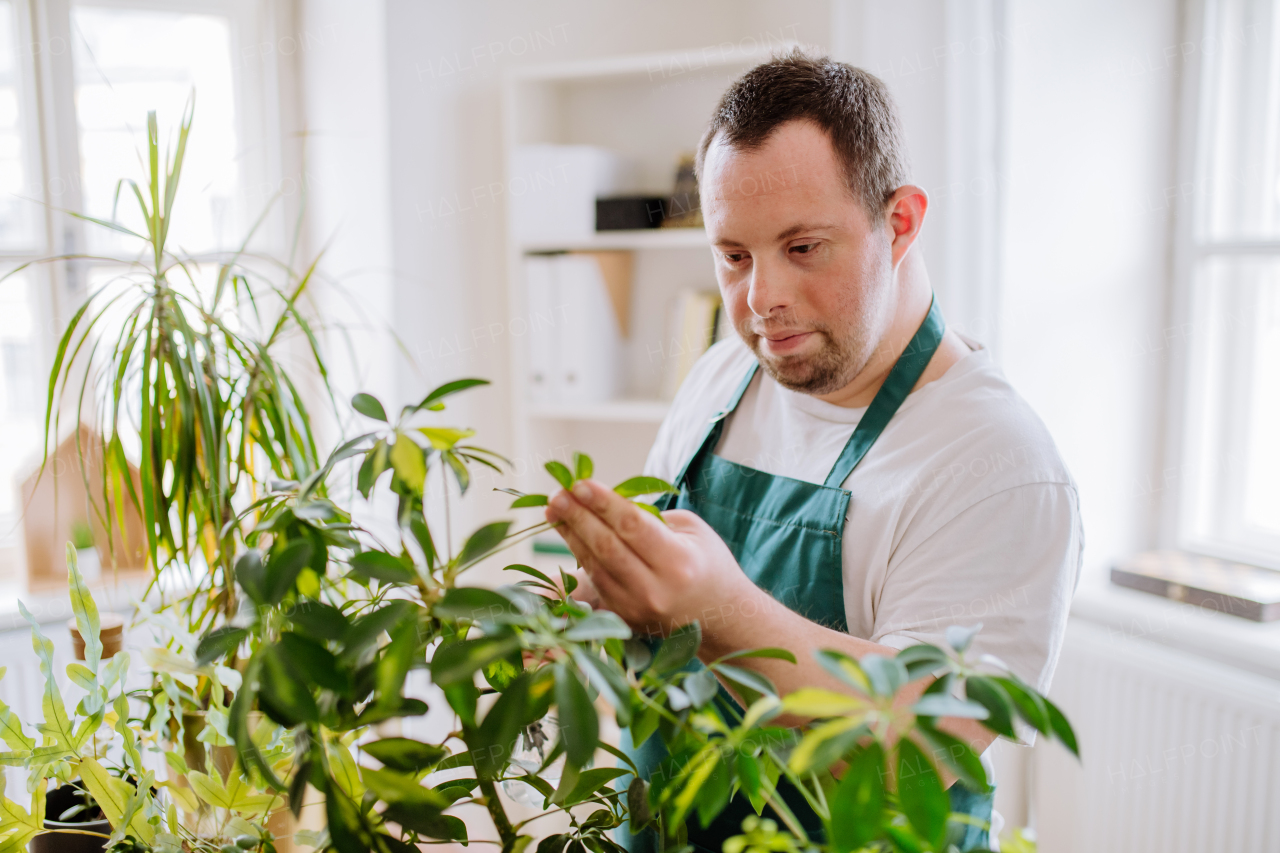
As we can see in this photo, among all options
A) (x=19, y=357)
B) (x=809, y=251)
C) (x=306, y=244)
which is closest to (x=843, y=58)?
(x=809, y=251)

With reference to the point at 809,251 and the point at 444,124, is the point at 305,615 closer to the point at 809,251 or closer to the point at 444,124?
the point at 809,251

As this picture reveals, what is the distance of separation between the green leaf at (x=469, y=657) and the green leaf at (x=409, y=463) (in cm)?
11

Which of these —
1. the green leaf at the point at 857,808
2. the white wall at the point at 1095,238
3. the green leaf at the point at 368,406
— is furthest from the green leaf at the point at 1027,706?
the white wall at the point at 1095,238

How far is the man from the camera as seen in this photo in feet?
3.14

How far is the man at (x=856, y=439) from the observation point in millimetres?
957

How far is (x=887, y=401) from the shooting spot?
3.79 feet

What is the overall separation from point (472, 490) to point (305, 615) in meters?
2.13

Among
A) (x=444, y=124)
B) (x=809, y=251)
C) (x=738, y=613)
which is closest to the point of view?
(x=738, y=613)

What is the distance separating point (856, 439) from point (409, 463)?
700mm

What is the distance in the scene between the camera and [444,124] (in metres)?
2.44

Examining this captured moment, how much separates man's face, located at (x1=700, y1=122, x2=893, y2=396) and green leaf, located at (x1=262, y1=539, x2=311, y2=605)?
67cm

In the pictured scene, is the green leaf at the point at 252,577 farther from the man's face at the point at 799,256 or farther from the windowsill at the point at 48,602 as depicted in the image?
the windowsill at the point at 48,602

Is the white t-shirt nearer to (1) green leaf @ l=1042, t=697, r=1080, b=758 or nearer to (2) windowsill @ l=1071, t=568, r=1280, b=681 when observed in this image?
(1) green leaf @ l=1042, t=697, r=1080, b=758

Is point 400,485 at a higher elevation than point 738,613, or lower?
higher
